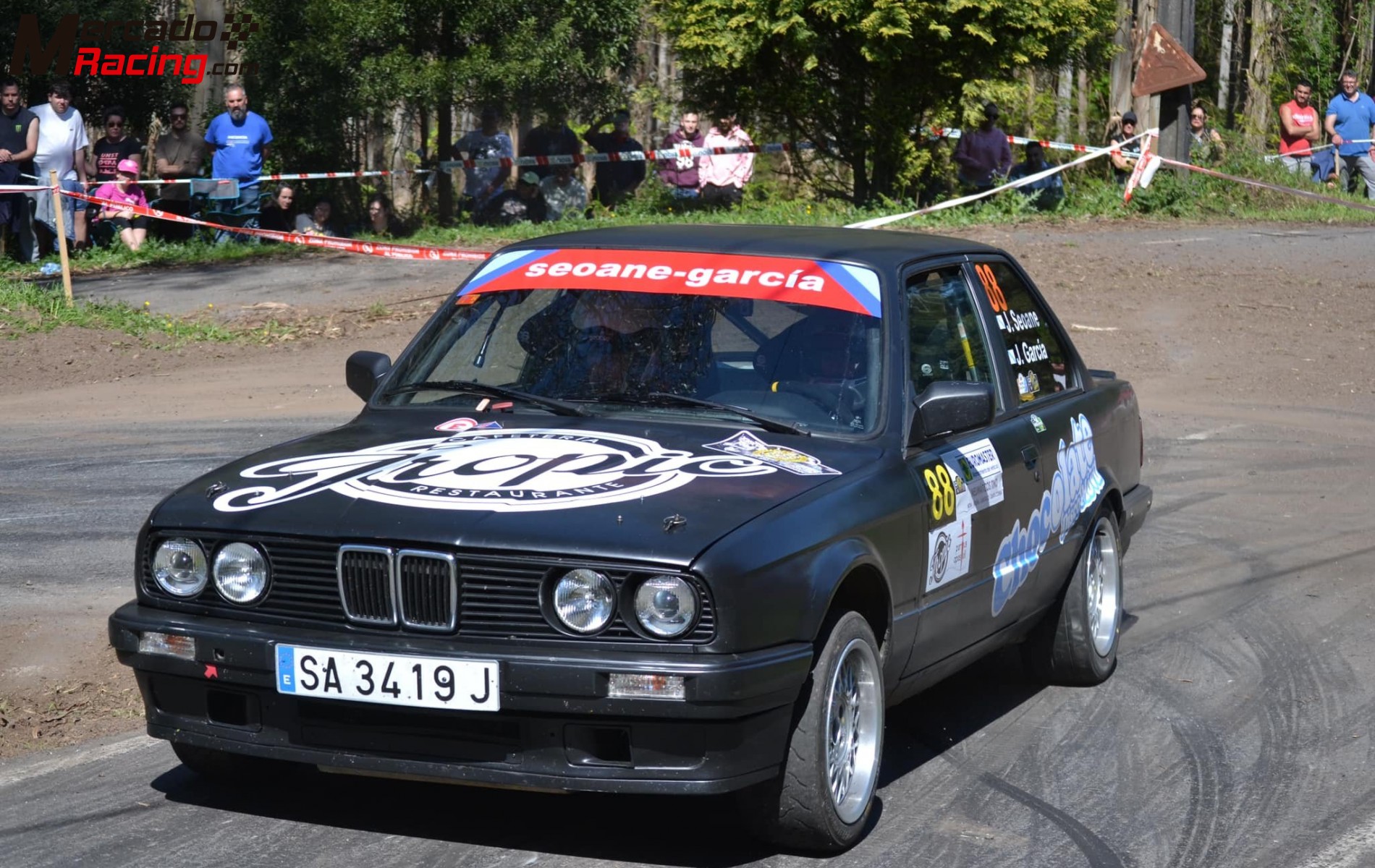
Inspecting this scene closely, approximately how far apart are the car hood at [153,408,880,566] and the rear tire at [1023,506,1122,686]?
5.25 ft

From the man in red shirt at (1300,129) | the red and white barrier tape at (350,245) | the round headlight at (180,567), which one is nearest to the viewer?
the round headlight at (180,567)

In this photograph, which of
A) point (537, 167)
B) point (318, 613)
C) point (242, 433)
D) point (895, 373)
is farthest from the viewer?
point (537, 167)

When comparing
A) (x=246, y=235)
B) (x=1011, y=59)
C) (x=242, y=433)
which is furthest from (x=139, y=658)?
(x=1011, y=59)

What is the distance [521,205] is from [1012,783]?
17.2m

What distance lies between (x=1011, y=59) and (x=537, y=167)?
583 centimetres

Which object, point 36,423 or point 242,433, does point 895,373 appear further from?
point 36,423

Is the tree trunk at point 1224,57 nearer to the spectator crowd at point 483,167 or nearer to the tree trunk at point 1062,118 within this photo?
the tree trunk at point 1062,118

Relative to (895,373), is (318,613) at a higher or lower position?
lower

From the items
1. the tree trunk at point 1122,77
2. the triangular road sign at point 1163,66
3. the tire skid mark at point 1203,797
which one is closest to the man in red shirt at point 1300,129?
the triangular road sign at point 1163,66

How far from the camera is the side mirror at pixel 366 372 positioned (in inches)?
229

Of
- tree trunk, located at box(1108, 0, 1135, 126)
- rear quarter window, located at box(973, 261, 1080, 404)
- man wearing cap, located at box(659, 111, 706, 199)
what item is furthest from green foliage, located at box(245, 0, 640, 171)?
rear quarter window, located at box(973, 261, 1080, 404)

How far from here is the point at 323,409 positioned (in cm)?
1203

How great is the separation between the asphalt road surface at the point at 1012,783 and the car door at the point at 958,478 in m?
0.47
